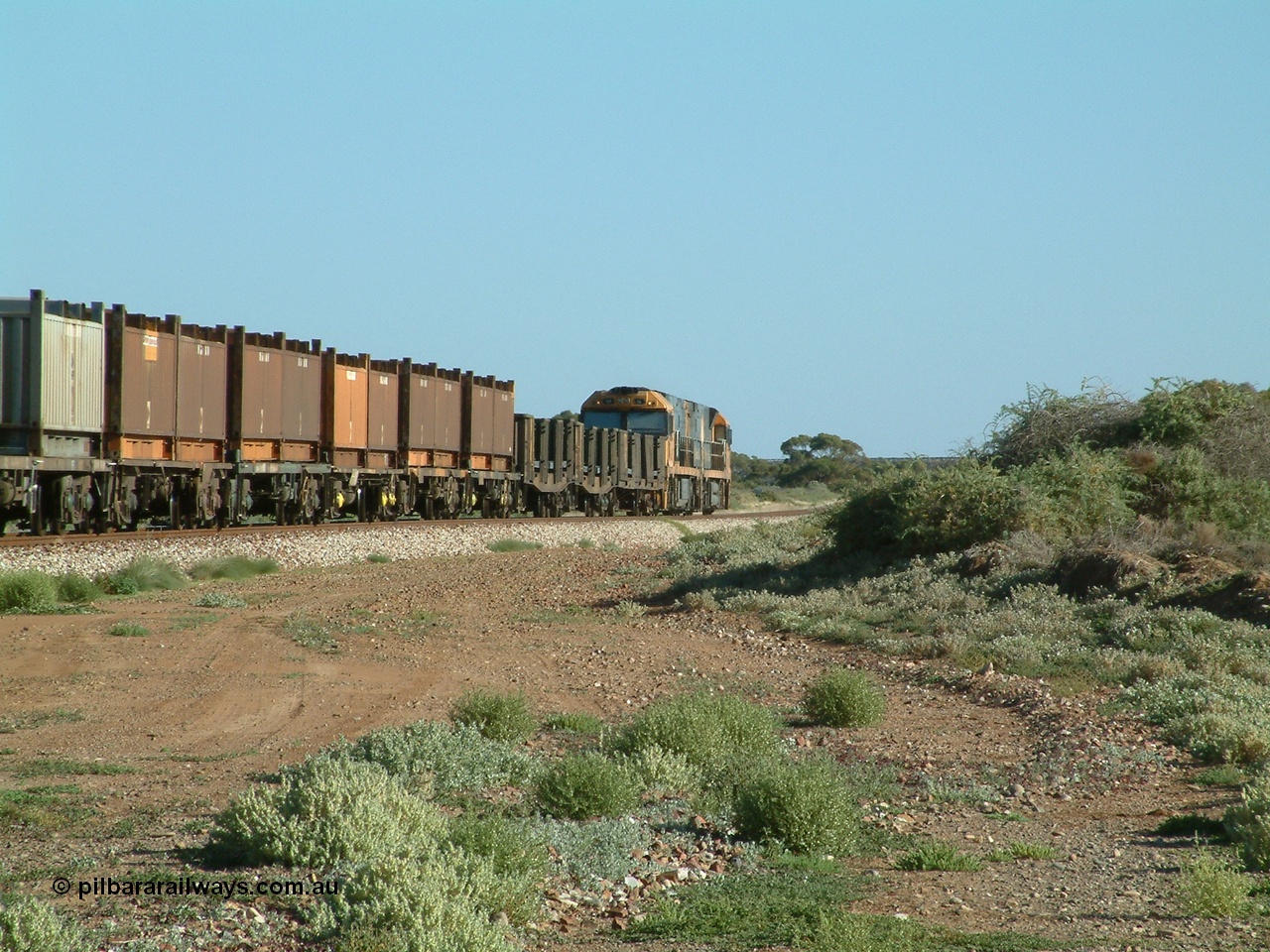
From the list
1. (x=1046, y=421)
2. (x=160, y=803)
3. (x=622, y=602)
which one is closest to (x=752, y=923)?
(x=160, y=803)

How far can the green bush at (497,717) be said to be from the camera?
9.45 meters

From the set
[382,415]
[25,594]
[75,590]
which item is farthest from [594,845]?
[382,415]

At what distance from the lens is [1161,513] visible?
776 inches

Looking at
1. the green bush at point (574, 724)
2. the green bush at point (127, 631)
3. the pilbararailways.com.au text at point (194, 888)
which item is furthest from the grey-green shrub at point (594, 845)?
the green bush at point (127, 631)

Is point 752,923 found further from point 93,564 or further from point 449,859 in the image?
point 93,564

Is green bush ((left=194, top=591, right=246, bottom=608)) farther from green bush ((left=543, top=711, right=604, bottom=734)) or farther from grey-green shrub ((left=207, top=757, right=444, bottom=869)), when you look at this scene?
grey-green shrub ((left=207, top=757, right=444, bottom=869))

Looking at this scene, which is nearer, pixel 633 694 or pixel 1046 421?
pixel 633 694

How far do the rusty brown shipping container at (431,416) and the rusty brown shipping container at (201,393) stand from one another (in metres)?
7.36

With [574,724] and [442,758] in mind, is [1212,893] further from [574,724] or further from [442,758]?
[574,724]

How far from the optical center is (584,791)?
24.3 feet

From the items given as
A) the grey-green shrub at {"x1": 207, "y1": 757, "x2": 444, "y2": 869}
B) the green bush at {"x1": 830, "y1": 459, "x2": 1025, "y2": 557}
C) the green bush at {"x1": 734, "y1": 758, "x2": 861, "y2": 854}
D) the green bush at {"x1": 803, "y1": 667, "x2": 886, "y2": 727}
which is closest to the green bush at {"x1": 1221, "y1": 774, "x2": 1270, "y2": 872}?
the green bush at {"x1": 734, "y1": 758, "x2": 861, "y2": 854}

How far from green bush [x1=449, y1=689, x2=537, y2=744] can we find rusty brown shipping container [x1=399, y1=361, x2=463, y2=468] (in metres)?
22.6

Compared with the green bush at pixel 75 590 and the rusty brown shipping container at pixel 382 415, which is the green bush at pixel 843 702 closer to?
the green bush at pixel 75 590

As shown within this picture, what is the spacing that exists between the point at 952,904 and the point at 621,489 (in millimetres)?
38356
